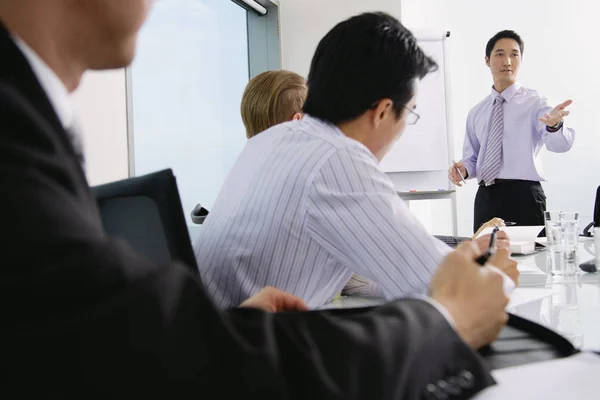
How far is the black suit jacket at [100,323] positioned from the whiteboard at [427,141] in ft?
14.6

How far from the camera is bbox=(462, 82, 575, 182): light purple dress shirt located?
12.6ft

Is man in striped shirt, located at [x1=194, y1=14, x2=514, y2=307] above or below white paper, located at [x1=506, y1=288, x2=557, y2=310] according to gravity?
above

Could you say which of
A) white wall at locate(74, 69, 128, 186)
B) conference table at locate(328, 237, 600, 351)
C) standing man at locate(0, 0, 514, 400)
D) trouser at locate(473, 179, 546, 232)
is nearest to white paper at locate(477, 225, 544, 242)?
conference table at locate(328, 237, 600, 351)

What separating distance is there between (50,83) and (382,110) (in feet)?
3.00

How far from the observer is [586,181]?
5.70 m

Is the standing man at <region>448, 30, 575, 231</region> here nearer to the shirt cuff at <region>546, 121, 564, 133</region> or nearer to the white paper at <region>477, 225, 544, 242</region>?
the shirt cuff at <region>546, 121, 564, 133</region>

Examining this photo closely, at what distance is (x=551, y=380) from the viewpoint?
675 mm

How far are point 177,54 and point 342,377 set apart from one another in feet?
10.9

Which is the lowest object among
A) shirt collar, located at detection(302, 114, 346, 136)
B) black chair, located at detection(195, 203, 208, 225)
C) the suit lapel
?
black chair, located at detection(195, 203, 208, 225)

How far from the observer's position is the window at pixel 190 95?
3.11 metres

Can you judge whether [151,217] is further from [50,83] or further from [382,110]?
[382,110]

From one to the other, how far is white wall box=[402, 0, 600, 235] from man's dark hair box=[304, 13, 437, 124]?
14.7 ft

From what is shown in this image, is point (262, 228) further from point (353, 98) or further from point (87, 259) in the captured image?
point (87, 259)

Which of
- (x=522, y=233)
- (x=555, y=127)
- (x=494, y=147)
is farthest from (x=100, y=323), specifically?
(x=494, y=147)
